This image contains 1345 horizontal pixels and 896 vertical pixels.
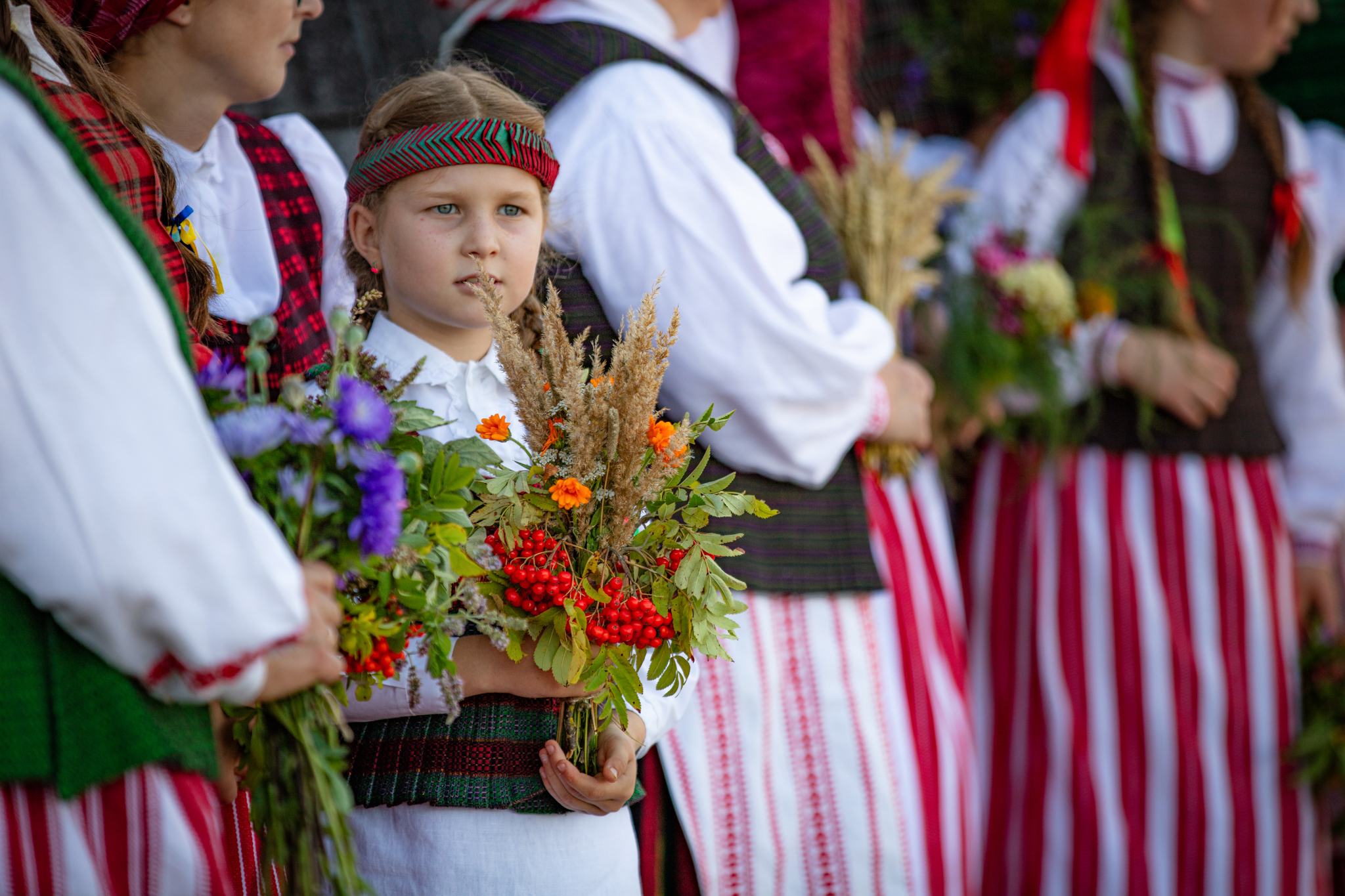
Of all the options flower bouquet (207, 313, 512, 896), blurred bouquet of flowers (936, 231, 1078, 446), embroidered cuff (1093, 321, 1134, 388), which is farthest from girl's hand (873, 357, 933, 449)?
flower bouquet (207, 313, 512, 896)

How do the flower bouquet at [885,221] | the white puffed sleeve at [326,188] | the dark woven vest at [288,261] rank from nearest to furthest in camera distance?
the dark woven vest at [288,261], the white puffed sleeve at [326,188], the flower bouquet at [885,221]

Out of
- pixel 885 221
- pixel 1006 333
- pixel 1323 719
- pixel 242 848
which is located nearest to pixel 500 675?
pixel 242 848

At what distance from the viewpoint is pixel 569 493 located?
47.9 inches

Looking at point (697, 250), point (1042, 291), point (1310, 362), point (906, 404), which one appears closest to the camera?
point (697, 250)

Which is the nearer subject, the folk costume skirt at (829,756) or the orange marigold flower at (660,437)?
the orange marigold flower at (660,437)

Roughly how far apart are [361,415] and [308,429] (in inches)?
2.0

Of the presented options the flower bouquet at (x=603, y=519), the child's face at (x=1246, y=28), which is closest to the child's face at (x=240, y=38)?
the flower bouquet at (x=603, y=519)

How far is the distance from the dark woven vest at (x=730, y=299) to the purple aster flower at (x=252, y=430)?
0.72 m

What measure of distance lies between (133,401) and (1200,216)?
9.29 feet

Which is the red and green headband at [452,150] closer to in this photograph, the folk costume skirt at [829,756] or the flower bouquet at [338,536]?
the flower bouquet at [338,536]

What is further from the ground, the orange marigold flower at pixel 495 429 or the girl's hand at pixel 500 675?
the orange marigold flower at pixel 495 429

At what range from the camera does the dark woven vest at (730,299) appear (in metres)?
1.85

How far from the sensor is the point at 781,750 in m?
Answer: 2.07

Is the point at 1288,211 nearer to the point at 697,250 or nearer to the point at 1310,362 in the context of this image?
the point at 1310,362
